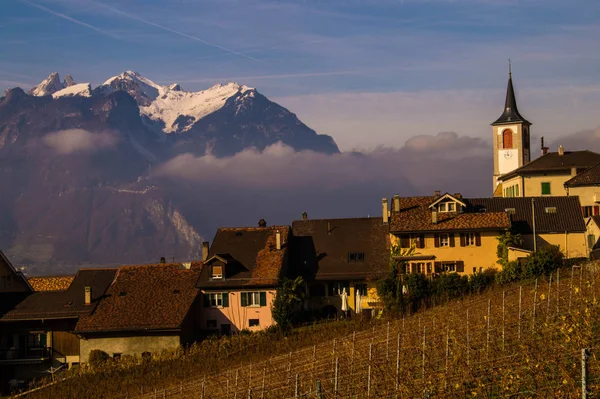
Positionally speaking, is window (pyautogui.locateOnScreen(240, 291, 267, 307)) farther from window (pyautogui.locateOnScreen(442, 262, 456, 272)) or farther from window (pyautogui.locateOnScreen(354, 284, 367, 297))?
window (pyautogui.locateOnScreen(442, 262, 456, 272))

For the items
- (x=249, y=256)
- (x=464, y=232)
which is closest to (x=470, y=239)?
→ (x=464, y=232)

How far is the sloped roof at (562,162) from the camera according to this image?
262ft

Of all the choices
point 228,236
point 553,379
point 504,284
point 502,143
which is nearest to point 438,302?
point 504,284

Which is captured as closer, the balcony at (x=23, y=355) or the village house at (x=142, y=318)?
the village house at (x=142, y=318)

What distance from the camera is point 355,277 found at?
6184 cm

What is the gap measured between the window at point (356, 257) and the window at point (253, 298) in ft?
23.1

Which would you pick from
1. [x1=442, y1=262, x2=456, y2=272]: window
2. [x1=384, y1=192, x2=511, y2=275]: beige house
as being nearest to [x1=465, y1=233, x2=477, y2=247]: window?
[x1=384, y1=192, x2=511, y2=275]: beige house

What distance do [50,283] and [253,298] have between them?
894 inches

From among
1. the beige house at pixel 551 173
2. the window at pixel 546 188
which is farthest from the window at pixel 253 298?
the window at pixel 546 188

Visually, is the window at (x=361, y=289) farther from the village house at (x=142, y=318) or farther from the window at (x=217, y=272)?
the village house at (x=142, y=318)

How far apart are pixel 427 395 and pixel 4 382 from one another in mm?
42676

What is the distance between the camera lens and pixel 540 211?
2576 inches

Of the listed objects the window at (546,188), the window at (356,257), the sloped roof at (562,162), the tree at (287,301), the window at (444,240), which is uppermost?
the sloped roof at (562,162)

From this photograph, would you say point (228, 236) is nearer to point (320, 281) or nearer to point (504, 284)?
point (320, 281)
